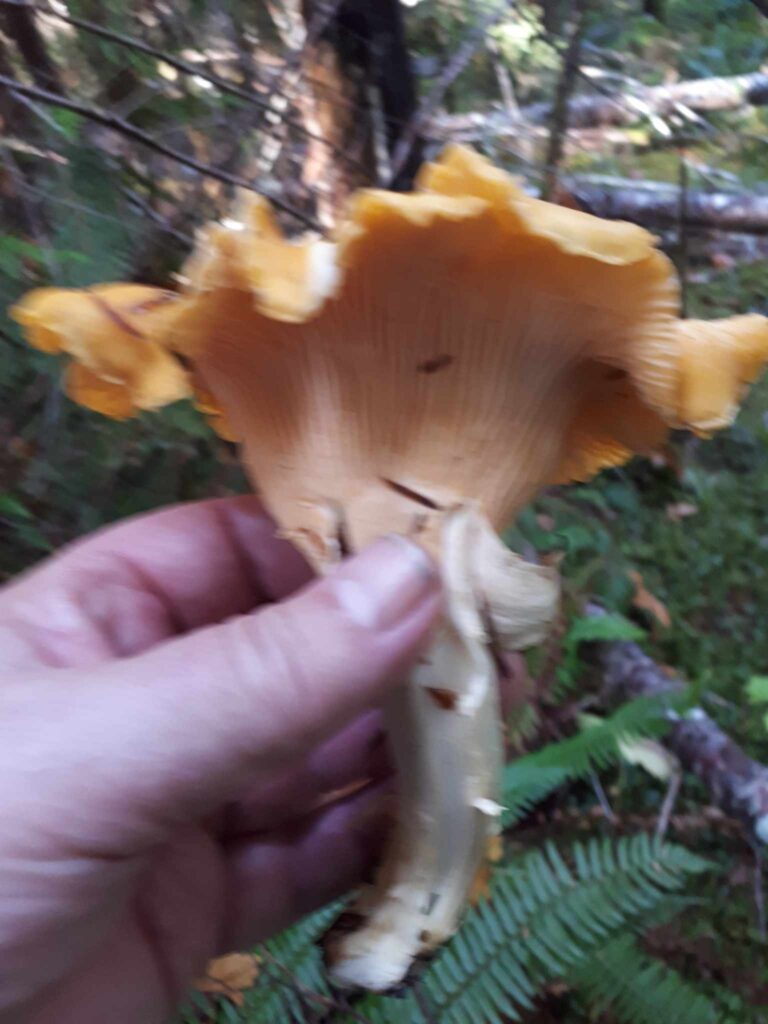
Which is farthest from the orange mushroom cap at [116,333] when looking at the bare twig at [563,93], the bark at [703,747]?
the bark at [703,747]

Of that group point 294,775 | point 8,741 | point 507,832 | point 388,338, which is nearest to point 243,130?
point 388,338

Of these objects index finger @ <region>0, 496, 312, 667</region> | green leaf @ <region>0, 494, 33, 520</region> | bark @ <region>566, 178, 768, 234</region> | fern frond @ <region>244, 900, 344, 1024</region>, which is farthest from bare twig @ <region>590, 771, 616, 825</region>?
bark @ <region>566, 178, 768, 234</region>

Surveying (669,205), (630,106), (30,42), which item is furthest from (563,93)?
(30,42)

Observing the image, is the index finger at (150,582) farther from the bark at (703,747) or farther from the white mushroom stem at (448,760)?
the bark at (703,747)

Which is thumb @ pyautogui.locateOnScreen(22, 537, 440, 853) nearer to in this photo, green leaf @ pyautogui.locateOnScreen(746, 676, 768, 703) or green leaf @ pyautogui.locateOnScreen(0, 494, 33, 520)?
green leaf @ pyautogui.locateOnScreen(0, 494, 33, 520)

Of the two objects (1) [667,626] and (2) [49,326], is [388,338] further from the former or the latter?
(1) [667,626]

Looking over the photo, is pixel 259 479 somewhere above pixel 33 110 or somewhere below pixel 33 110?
below
